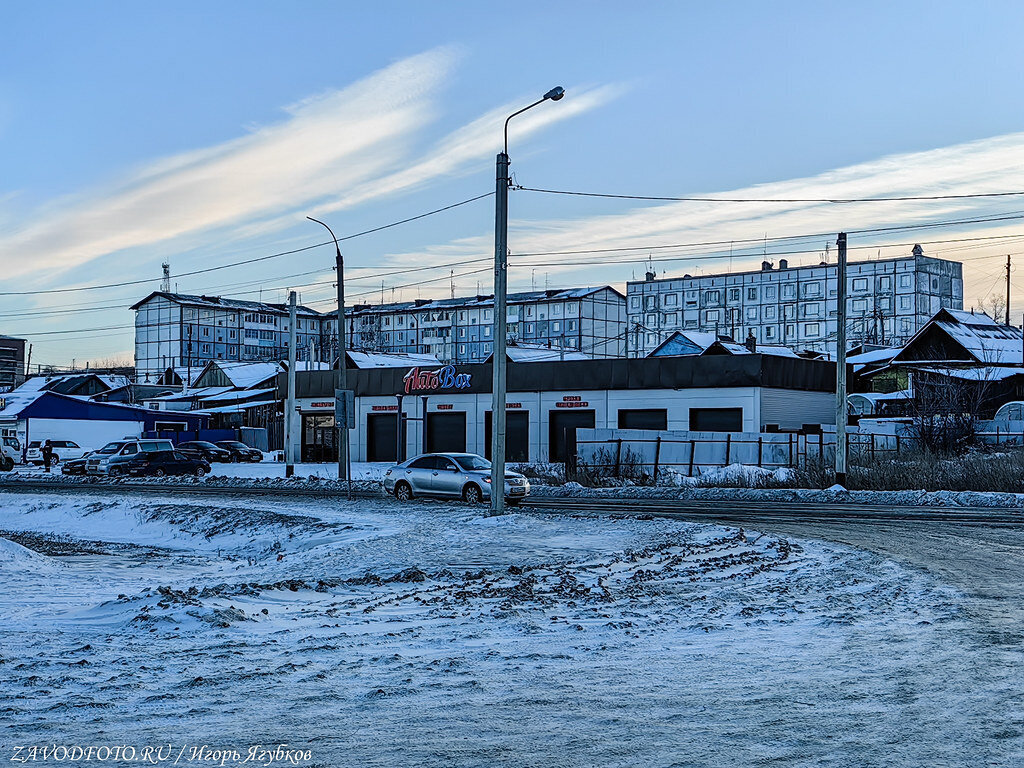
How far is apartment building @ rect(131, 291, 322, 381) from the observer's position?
146750mm

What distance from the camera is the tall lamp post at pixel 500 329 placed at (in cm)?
2519

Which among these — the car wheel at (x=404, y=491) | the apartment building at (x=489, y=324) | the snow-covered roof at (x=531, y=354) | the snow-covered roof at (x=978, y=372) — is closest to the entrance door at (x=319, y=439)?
the snow-covered roof at (x=531, y=354)

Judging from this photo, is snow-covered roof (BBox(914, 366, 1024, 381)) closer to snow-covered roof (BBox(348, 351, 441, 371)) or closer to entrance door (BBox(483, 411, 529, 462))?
entrance door (BBox(483, 411, 529, 462))

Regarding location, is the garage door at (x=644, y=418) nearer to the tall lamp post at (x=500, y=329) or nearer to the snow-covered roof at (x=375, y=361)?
the snow-covered roof at (x=375, y=361)

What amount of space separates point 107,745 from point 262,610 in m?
5.37

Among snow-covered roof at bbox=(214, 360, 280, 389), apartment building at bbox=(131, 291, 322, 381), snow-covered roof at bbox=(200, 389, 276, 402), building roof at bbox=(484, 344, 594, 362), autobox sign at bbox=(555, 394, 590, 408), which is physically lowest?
autobox sign at bbox=(555, 394, 590, 408)

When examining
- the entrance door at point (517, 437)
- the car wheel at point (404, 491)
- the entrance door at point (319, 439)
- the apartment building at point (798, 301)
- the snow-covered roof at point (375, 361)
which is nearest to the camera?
the car wheel at point (404, 491)

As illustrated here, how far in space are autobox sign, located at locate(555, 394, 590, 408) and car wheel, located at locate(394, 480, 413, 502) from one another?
27065mm

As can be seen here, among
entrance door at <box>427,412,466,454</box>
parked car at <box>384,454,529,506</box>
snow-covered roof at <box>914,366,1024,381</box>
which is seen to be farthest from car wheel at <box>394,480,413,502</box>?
snow-covered roof at <box>914,366,1024,381</box>

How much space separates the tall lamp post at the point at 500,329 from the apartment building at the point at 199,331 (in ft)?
404

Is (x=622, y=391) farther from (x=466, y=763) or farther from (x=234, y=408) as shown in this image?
(x=466, y=763)

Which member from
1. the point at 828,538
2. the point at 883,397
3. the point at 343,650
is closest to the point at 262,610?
the point at 343,650

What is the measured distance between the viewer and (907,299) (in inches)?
5320

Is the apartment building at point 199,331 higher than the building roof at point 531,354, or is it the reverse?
the apartment building at point 199,331
